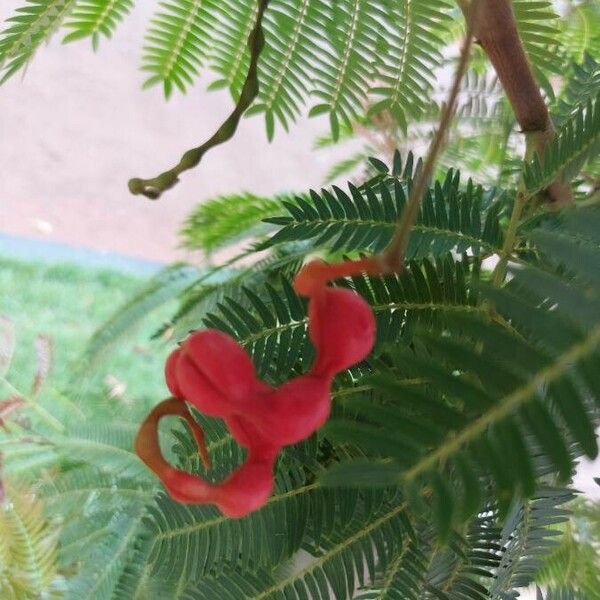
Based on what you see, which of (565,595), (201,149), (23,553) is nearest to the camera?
(201,149)

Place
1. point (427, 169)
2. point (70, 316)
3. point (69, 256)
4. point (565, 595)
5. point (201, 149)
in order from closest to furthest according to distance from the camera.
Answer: point (427, 169) → point (201, 149) → point (565, 595) → point (70, 316) → point (69, 256)

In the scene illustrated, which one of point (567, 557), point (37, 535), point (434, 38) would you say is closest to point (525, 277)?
point (434, 38)

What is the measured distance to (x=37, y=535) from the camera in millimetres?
656

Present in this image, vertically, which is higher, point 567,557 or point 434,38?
point 434,38

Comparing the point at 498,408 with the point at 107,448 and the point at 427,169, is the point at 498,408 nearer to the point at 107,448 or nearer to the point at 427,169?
the point at 427,169

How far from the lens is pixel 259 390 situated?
0.17m

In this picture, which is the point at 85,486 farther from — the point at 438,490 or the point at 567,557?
the point at 438,490

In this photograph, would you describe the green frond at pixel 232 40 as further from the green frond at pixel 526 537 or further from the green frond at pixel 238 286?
the green frond at pixel 526 537

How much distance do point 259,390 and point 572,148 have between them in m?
0.20

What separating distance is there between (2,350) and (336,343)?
0.94 metres

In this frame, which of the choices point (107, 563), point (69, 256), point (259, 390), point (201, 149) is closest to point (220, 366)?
point (259, 390)

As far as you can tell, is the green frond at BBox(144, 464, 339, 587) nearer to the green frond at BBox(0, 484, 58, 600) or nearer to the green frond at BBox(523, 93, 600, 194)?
the green frond at BBox(523, 93, 600, 194)

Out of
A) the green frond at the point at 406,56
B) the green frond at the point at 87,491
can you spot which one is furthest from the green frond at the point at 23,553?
the green frond at the point at 406,56

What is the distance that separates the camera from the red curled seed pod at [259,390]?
0.55ft
